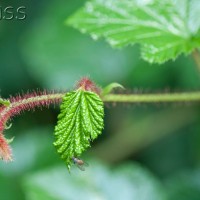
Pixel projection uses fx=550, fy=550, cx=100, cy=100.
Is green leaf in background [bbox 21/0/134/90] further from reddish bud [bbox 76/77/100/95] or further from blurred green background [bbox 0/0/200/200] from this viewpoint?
reddish bud [bbox 76/77/100/95]

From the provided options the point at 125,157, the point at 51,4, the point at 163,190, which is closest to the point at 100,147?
the point at 125,157

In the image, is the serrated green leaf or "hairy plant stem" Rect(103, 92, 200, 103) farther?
"hairy plant stem" Rect(103, 92, 200, 103)

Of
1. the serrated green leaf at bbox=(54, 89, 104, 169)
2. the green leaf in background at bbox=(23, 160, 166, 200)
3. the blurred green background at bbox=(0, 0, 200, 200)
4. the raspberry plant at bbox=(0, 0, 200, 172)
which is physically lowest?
the serrated green leaf at bbox=(54, 89, 104, 169)

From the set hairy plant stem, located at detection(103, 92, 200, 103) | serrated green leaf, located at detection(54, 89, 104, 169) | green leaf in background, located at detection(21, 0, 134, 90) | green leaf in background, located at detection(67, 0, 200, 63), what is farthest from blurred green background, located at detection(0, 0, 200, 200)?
serrated green leaf, located at detection(54, 89, 104, 169)

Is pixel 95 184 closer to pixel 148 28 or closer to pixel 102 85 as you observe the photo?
pixel 102 85

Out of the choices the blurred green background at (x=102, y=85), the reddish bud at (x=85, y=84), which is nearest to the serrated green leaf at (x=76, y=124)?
the reddish bud at (x=85, y=84)

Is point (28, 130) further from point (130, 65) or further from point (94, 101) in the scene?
point (94, 101)

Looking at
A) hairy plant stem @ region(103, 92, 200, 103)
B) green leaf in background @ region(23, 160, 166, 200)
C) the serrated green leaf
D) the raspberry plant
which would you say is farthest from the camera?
green leaf in background @ region(23, 160, 166, 200)

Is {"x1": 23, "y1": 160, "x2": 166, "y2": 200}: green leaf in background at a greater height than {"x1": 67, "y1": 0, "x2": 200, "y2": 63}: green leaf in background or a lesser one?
lesser
